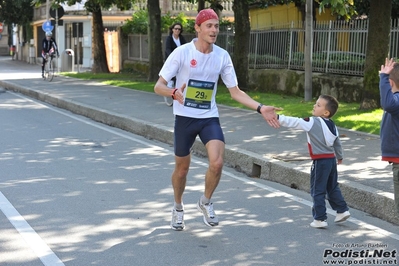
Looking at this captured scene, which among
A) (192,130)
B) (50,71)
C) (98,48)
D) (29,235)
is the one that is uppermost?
(192,130)

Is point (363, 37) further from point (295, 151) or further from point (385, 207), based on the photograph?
point (385, 207)

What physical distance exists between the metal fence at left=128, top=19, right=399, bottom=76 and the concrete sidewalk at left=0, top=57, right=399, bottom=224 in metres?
3.96

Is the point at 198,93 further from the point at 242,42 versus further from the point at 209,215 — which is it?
the point at 242,42

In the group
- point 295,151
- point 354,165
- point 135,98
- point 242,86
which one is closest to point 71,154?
point 295,151

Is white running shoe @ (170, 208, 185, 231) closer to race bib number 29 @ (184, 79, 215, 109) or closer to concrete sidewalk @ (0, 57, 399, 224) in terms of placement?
race bib number 29 @ (184, 79, 215, 109)

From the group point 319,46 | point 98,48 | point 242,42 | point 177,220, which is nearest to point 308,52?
point 319,46

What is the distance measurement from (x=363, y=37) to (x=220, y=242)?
13226 millimetres

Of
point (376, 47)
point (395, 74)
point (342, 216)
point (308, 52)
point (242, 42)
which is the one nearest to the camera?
point (395, 74)

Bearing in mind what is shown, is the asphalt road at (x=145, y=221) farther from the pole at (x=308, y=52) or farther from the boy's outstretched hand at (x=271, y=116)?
the pole at (x=308, y=52)

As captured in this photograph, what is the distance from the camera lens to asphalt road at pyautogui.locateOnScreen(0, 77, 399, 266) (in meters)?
6.09

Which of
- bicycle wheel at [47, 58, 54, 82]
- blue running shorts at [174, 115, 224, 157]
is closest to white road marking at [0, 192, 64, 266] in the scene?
blue running shorts at [174, 115, 224, 157]

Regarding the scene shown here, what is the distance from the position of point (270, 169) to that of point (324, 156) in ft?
8.58

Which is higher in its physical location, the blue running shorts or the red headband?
the red headband

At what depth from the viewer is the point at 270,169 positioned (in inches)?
379
